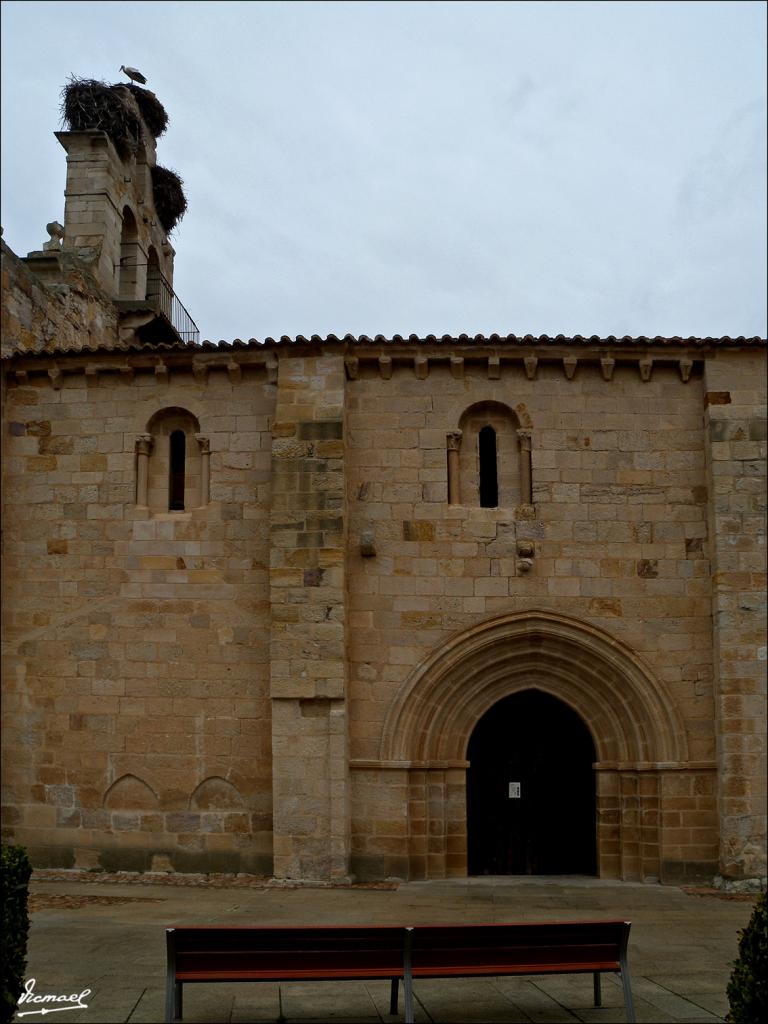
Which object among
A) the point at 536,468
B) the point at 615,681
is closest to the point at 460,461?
the point at 536,468

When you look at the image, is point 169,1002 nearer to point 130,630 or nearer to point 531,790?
point 130,630

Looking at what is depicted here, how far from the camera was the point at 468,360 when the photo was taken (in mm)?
13266

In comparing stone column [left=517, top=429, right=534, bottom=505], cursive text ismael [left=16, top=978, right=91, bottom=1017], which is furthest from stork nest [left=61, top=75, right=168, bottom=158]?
cursive text ismael [left=16, top=978, right=91, bottom=1017]

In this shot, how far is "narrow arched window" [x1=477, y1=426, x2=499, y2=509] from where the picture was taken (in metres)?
13.3

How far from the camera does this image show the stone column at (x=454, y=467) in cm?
1316

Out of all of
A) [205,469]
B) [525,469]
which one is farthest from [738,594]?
[205,469]

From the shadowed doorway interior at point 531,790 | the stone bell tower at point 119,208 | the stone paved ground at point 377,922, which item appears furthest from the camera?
the stone bell tower at point 119,208

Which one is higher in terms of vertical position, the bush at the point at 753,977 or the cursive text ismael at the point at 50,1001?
the bush at the point at 753,977

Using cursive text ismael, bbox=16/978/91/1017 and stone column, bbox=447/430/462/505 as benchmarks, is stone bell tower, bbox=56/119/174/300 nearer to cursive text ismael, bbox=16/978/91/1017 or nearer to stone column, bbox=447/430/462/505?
stone column, bbox=447/430/462/505

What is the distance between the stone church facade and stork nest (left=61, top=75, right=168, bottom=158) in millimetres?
7167

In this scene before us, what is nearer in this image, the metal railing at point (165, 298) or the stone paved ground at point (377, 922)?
the stone paved ground at point (377, 922)

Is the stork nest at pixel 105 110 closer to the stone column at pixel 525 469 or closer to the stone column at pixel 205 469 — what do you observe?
the stone column at pixel 205 469

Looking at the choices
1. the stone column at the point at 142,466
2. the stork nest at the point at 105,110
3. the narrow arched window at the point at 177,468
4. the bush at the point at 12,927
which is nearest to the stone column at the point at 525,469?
the narrow arched window at the point at 177,468

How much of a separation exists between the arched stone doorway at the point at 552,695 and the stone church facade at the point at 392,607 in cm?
4
